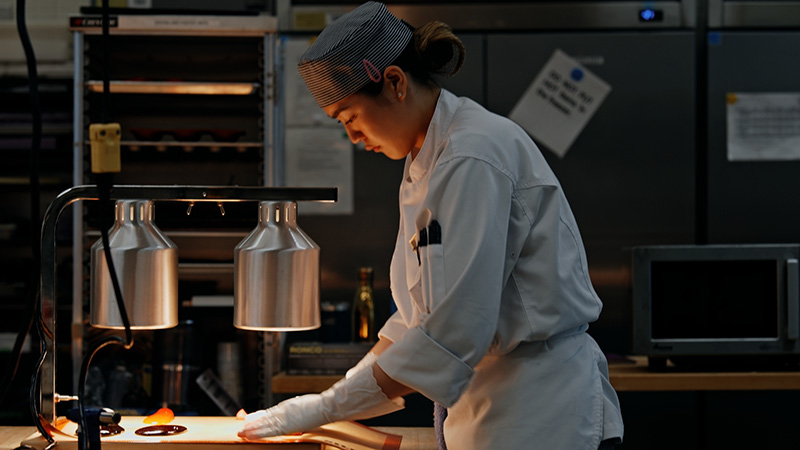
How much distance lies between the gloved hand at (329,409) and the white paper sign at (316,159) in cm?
161

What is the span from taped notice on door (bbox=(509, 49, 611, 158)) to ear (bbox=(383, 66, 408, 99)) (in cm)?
174

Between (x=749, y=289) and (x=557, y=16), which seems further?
(x=557, y=16)

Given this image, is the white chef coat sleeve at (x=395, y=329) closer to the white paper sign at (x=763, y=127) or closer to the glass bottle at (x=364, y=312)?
the glass bottle at (x=364, y=312)

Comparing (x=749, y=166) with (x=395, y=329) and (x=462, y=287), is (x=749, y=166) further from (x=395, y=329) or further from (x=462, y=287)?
(x=462, y=287)

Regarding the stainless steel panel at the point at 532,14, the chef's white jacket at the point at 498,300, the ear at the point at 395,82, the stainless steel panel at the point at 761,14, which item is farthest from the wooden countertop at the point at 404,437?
the stainless steel panel at the point at 761,14

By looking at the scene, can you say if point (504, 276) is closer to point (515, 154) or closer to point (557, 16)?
point (515, 154)

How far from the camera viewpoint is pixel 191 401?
279 centimetres

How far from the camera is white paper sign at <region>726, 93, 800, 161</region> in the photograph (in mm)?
2934

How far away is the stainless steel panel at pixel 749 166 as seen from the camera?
2938 mm

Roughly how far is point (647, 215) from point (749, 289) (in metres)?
0.55

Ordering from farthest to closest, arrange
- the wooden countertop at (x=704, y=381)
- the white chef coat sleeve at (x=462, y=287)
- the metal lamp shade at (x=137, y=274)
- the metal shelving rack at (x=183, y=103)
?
the metal shelving rack at (x=183, y=103) < the wooden countertop at (x=704, y=381) < the metal lamp shade at (x=137, y=274) < the white chef coat sleeve at (x=462, y=287)

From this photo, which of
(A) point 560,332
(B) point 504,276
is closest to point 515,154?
(B) point 504,276

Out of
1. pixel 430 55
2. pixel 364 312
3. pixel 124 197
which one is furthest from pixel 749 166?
pixel 124 197

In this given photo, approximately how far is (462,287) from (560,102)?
1.98 metres
